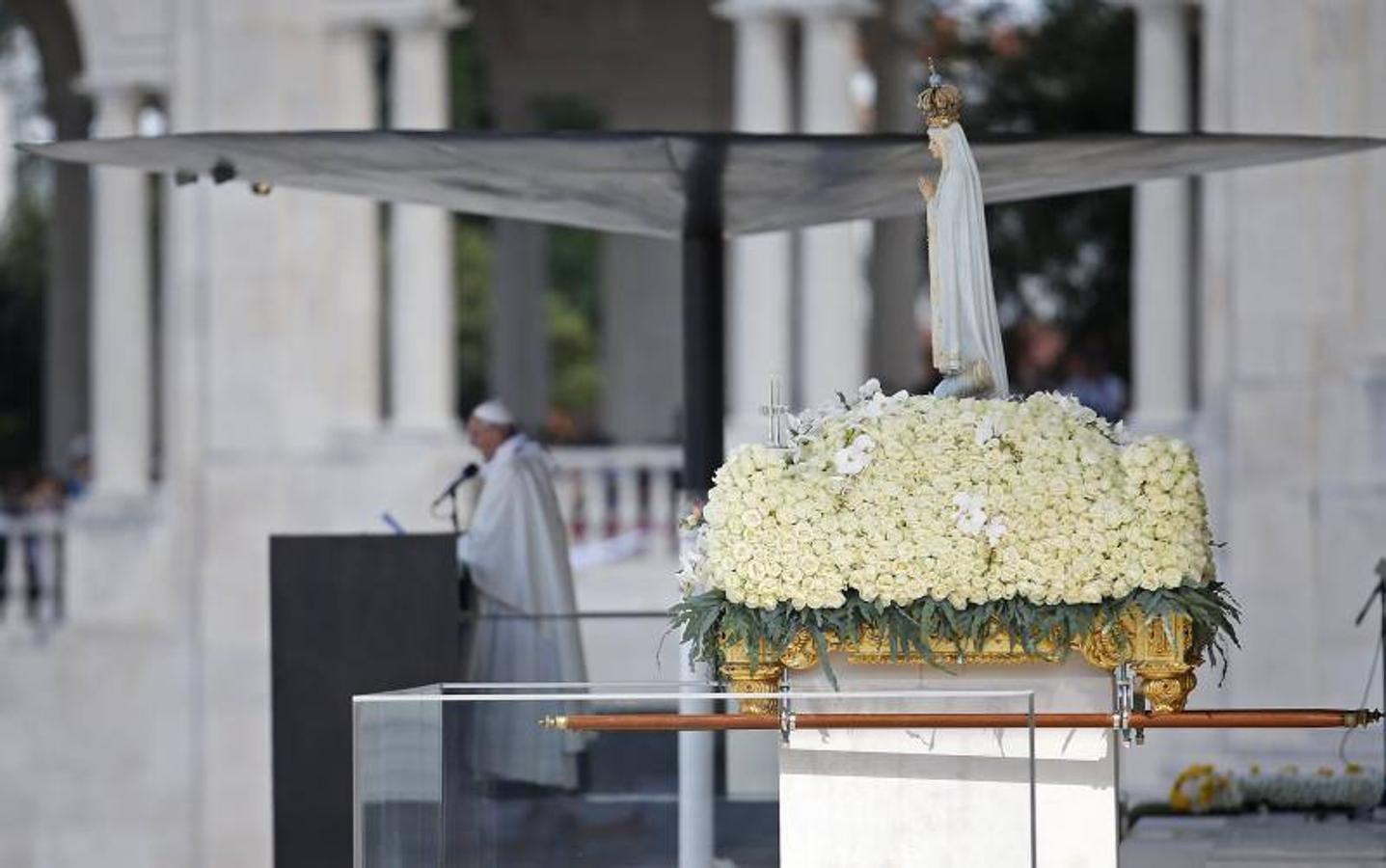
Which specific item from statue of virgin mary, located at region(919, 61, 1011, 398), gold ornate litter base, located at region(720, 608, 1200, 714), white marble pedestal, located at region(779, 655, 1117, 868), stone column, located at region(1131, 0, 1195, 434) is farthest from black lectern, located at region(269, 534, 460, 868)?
stone column, located at region(1131, 0, 1195, 434)

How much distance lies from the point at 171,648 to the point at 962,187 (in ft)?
51.6

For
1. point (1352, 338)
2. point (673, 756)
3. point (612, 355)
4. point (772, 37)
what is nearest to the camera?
point (673, 756)

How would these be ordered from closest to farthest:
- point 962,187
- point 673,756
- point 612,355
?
1. point 962,187
2. point 673,756
3. point 612,355

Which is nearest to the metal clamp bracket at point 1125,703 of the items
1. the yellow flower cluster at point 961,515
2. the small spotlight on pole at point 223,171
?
the yellow flower cluster at point 961,515

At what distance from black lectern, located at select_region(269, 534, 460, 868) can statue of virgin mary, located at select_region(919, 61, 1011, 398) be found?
3.79 metres

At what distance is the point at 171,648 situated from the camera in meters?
26.5

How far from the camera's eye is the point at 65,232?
3294 cm

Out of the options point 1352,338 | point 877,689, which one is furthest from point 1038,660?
point 1352,338

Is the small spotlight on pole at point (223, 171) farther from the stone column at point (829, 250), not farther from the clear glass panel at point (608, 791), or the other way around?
the stone column at point (829, 250)

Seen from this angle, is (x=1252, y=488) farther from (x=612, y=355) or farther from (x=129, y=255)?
(x=612, y=355)

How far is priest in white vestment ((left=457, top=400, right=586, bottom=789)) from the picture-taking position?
15.3 metres

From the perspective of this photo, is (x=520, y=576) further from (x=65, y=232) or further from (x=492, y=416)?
(x=65, y=232)

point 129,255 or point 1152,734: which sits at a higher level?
point 129,255

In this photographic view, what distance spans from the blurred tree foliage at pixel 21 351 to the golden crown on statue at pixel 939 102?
32.1 meters
